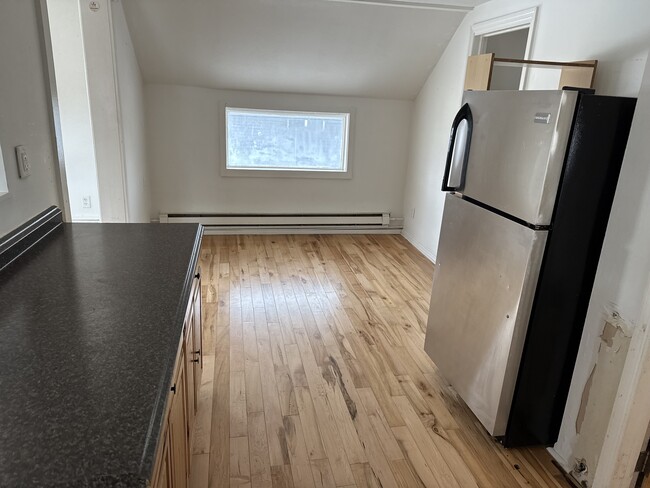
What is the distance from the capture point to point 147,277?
1.64m

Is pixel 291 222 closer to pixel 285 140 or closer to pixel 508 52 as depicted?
pixel 285 140

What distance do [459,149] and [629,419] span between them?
4.50ft

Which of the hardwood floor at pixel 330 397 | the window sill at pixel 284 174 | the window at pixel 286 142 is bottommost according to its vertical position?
the hardwood floor at pixel 330 397

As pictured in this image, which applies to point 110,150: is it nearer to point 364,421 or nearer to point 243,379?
point 243,379

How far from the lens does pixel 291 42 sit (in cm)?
435

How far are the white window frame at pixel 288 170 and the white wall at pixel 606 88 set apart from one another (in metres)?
1.16

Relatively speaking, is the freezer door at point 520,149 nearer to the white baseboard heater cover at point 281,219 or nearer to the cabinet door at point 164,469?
the cabinet door at point 164,469

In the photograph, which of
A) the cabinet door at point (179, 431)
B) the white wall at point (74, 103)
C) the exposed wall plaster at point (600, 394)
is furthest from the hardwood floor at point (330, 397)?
the white wall at point (74, 103)

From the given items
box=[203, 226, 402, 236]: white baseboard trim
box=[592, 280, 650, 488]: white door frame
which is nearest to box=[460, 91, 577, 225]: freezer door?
box=[592, 280, 650, 488]: white door frame

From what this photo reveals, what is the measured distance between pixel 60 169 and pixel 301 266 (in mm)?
2490

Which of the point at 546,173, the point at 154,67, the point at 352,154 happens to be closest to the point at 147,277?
the point at 546,173

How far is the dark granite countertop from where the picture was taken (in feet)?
2.73

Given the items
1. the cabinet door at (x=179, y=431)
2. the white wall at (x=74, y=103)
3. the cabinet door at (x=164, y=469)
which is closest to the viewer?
the cabinet door at (x=164, y=469)

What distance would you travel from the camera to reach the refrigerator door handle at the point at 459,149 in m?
2.29
